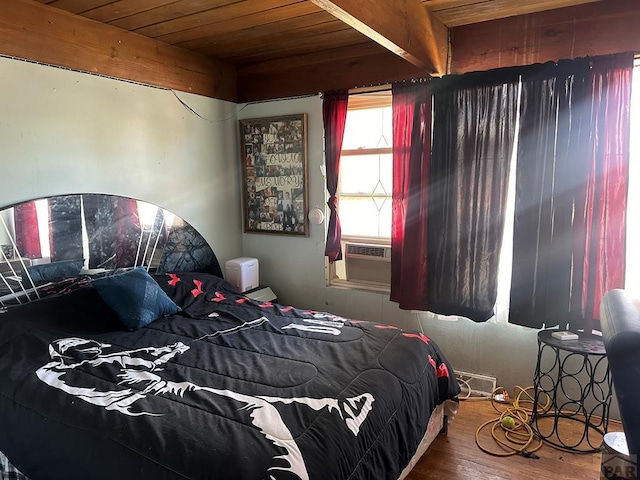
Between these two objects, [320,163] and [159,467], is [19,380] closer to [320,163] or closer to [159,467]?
[159,467]

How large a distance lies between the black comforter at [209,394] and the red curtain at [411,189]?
0.69 metres

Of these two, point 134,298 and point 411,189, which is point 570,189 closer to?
point 411,189

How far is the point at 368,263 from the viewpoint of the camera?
3559 millimetres

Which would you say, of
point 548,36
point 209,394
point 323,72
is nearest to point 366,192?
point 323,72

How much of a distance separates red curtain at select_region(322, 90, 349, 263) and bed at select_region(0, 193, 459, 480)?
82 centimetres

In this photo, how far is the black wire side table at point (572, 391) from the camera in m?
2.44

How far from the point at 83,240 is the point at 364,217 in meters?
1.98

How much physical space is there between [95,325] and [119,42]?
179 centimetres

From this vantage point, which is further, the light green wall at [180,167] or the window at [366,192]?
the window at [366,192]

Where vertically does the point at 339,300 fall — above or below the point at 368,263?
below

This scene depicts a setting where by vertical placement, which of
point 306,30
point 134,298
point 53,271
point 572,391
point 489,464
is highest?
point 306,30

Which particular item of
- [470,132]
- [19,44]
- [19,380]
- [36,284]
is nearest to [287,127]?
[470,132]

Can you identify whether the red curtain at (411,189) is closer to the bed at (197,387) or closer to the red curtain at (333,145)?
the red curtain at (333,145)

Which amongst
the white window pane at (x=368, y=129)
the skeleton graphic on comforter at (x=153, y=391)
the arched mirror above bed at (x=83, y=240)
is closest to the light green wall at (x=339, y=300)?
the white window pane at (x=368, y=129)
